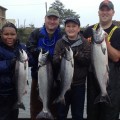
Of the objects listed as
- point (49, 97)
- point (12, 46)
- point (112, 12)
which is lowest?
point (49, 97)

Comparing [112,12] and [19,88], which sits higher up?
[112,12]

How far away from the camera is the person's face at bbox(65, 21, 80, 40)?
262 inches

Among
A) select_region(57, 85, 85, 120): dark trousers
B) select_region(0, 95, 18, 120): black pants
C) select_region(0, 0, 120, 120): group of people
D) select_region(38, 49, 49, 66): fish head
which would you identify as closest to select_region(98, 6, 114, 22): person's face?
select_region(0, 0, 120, 120): group of people

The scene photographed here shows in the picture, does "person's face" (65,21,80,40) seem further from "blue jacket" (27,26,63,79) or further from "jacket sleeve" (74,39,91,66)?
"blue jacket" (27,26,63,79)

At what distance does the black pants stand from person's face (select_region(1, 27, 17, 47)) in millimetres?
931

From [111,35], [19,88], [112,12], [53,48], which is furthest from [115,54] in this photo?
[19,88]

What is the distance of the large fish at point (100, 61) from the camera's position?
20.6 feet

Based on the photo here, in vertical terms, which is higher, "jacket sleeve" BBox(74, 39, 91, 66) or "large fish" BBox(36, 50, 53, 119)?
"jacket sleeve" BBox(74, 39, 91, 66)

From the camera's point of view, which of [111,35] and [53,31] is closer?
[111,35]

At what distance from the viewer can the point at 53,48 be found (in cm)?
713

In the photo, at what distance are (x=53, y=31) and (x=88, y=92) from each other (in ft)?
4.25

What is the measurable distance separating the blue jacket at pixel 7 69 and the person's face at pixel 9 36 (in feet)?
0.24

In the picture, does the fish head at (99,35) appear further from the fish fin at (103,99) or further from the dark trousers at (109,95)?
the fish fin at (103,99)

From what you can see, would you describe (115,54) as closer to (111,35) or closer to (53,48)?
(111,35)
